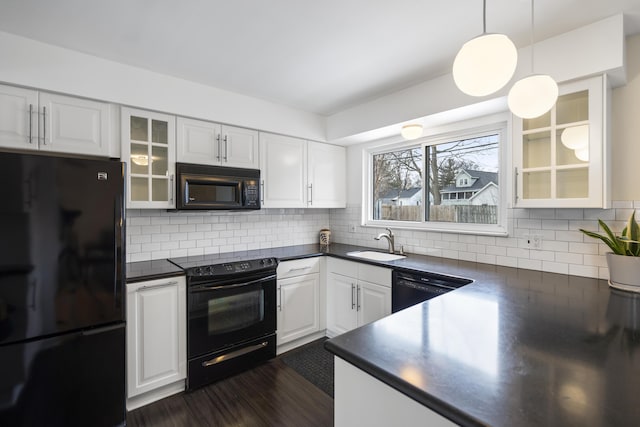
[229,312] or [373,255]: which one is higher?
[373,255]

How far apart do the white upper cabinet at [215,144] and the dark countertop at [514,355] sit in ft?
6.89

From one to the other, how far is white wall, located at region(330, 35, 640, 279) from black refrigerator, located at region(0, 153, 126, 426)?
2.60 meters

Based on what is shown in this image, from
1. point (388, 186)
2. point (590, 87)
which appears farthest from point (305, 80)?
point (590, 87)

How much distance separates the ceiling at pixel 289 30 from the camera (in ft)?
5.29

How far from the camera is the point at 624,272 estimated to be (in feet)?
5.49

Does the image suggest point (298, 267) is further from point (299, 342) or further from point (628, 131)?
point (628, 131)

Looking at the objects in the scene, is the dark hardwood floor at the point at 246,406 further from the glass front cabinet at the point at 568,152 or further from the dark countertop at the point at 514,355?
the glass front cabinet at the point at 568,152

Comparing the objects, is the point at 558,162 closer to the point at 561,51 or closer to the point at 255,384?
the point at 561,51

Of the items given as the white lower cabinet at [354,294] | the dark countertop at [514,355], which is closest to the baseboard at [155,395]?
the white lower cabinet at [354,294]

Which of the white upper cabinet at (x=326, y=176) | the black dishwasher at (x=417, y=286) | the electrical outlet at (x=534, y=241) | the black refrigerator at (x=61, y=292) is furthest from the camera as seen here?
the white upper cabinet at (x=326, y=176)

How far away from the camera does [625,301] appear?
1511 mm

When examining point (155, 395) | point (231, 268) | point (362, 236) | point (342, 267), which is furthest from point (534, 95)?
point (155, 395)

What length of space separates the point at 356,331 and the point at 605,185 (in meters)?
1.73

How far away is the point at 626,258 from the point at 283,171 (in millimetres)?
2656
